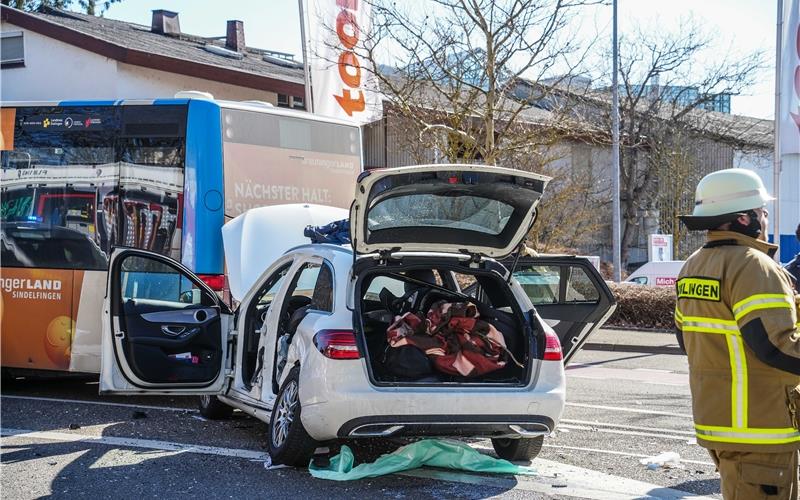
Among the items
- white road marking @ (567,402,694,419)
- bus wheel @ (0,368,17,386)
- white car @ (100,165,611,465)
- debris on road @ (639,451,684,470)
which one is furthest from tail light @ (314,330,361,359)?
bus wheel @ (0,368,17,386)

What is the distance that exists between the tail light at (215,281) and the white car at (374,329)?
1.80m

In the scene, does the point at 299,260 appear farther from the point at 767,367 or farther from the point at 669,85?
the point at 669,85

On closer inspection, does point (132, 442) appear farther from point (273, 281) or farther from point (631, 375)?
point (631, 375)

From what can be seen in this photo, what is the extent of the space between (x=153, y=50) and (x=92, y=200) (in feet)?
42.0

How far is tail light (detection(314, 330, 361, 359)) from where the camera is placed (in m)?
6.13

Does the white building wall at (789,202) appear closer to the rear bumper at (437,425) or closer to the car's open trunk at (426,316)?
the car's open trunk at (426,316)

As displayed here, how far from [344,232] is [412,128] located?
13081mm

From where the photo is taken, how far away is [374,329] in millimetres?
6812

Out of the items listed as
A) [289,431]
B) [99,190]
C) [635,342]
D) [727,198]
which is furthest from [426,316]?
[635,342]

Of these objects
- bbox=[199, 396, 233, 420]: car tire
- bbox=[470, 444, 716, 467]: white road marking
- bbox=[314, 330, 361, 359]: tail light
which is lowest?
bbox=[470, 444, 716, 467]: white road marking

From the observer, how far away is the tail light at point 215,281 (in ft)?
33.5

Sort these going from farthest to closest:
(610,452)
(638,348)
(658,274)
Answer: (658,274), (638,348), (610,452)

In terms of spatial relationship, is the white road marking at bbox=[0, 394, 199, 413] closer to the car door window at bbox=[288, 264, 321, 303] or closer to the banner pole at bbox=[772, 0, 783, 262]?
the car door window at bbox=[288, 264, 321, 303]

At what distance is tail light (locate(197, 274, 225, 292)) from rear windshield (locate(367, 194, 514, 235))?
408cm
